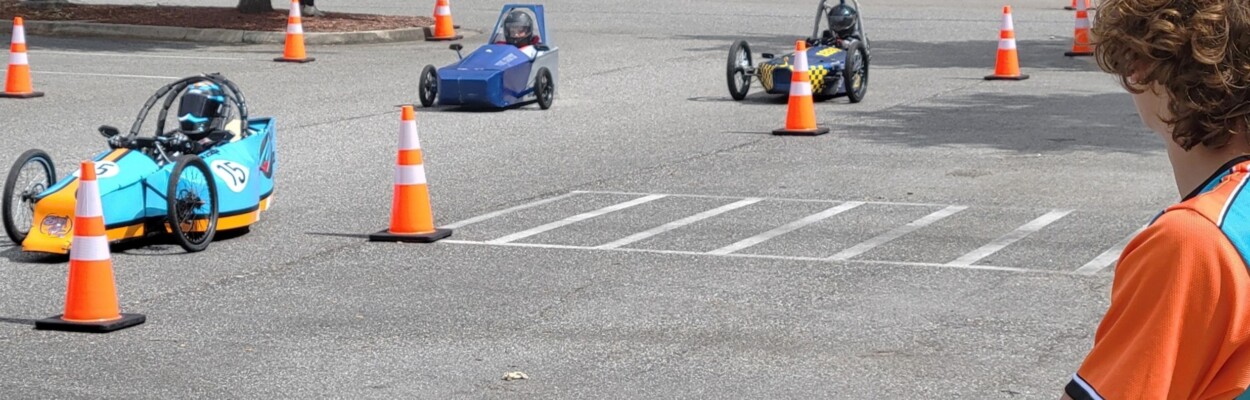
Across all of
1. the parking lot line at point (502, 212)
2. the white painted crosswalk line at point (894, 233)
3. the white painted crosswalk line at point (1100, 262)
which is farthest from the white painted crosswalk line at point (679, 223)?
the white painted crosswalk line at point (1100, 262)

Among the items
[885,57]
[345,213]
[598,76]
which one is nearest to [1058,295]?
[345,213]

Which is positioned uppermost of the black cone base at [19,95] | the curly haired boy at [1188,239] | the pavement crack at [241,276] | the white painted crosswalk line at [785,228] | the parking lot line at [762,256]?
the curly haired boy at [1188,239]

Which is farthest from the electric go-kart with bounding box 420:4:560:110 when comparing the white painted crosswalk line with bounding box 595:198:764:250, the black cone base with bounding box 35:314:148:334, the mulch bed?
the black cone base with bounding box 35:314:148:334

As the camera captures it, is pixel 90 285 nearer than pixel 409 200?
Yes

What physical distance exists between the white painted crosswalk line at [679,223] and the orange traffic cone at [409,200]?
97 cm

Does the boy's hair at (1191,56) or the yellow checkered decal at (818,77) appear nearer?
the boy's hair at (1191,56)

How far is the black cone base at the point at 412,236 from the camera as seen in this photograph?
8.98 metres

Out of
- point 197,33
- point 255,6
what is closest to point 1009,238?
point 197,33

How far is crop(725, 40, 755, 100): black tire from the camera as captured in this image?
52.1 feet

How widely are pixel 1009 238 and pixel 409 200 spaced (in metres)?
3.27

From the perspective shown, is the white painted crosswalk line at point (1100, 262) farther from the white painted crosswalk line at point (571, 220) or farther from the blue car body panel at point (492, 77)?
the blue car body panel at point (492, 77)

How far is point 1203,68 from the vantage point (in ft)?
6.36

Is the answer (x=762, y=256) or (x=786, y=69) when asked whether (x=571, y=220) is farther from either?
(x=786, y=69)

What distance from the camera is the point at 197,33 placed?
72.6ft
